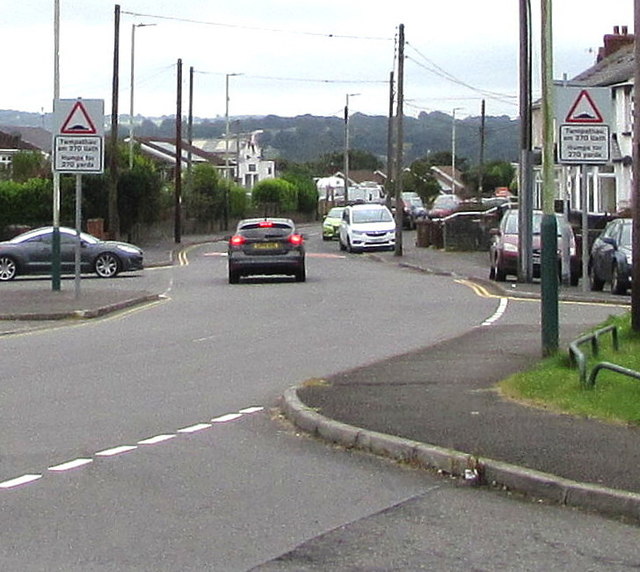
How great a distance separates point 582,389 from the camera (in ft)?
37.2

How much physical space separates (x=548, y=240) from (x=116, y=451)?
5.73m

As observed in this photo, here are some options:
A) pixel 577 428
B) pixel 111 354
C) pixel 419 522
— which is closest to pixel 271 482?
pixel 419 522

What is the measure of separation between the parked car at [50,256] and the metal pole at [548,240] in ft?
74.3

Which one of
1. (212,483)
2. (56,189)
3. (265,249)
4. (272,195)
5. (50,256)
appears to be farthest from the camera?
(272,195)

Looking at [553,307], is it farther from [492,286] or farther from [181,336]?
[492,286]

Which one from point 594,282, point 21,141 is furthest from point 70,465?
point 21,141

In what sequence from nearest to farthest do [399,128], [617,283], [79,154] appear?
[79,154]
[617,283]
[399,128]

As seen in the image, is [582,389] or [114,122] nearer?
[582,389]

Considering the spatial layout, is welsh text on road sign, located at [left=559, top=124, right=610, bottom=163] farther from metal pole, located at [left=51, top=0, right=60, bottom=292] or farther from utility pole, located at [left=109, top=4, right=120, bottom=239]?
utility pole, located at [left=109, top=4, right=120, bottom=239]

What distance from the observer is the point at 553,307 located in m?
14.3

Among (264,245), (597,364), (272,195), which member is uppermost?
(272,195)

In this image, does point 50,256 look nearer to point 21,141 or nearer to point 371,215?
point 371,215

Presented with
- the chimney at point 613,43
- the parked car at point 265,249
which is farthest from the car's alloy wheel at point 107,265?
the chimney at point 613,43

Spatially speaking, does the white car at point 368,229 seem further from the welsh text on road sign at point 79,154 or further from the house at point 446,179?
the house at point 446,179
